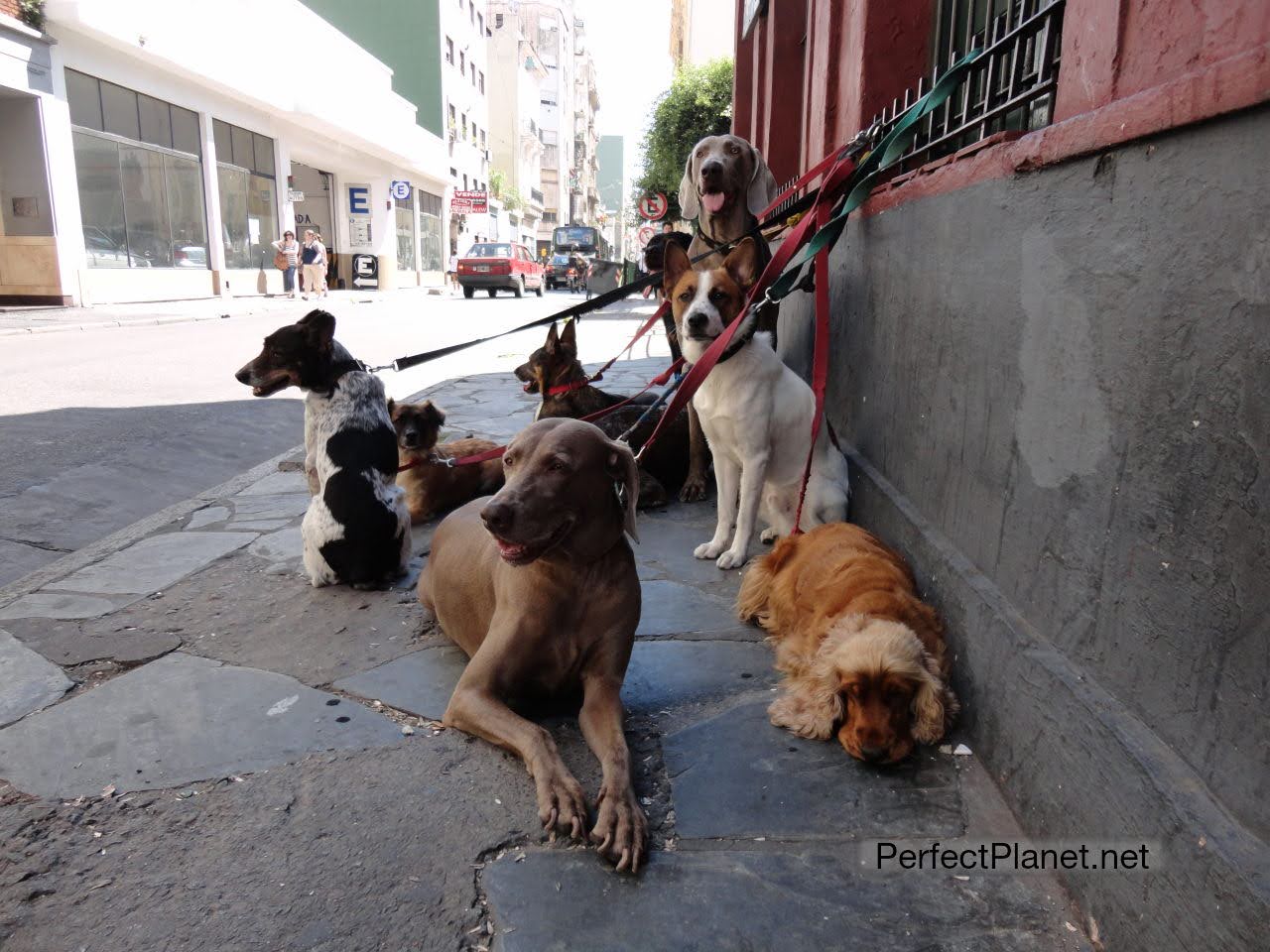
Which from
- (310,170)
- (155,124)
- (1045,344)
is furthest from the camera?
(310,170)

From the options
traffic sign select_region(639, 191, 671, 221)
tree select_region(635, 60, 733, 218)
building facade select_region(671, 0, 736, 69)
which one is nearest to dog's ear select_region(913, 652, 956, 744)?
traffic sign select_region(639, 191, 671, 221)

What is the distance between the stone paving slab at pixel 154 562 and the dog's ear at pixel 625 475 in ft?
8.03

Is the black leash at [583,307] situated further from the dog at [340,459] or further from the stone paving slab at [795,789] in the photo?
the stone paving slab at [795,789]

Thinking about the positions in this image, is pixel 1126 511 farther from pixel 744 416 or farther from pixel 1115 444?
pixel 744 416

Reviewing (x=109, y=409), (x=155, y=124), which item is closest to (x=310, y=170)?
(x=155, y=124)

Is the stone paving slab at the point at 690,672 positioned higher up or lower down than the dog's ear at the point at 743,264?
lower down

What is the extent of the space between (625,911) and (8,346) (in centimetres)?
1314

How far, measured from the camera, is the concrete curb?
3.75 m

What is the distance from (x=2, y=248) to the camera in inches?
696

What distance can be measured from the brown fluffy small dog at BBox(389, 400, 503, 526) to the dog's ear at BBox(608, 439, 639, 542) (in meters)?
2.48

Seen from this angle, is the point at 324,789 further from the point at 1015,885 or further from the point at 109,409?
the point at 109,409

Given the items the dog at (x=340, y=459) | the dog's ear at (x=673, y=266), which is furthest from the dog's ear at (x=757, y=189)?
the dog at (x=340, y=459)

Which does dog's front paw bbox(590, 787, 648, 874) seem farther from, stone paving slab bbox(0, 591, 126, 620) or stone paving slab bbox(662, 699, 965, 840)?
stone paving slab bbox(0, 591, 126, 620)

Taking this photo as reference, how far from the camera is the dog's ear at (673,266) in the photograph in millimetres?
4168
